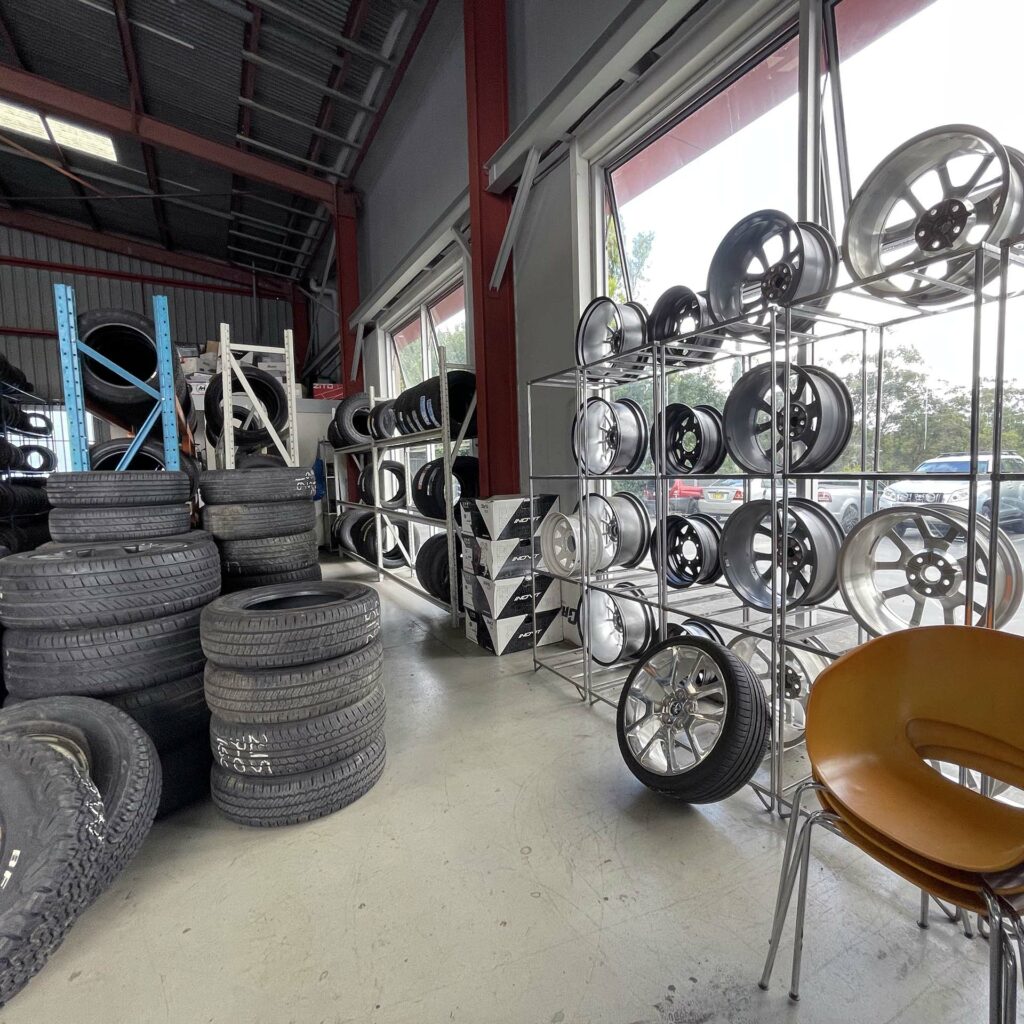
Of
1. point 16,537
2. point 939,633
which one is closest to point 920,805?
point 939,633

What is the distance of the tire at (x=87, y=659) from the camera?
6.60 feet

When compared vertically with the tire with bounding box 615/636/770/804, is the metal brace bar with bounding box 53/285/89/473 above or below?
above

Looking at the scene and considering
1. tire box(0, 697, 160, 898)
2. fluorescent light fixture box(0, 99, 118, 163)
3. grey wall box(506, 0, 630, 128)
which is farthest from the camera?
fluorescent light fixture box(0, 99, 118, 163)

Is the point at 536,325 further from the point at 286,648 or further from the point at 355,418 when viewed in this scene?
the point at 355,418

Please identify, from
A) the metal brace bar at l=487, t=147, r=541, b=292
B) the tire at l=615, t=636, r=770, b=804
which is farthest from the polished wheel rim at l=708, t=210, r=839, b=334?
the metal brace bar at l=487, t=147, r=541, b=292

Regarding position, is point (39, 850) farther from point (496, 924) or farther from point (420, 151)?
point (420, 151)

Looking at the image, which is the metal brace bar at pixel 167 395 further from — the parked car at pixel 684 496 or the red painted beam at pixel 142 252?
the red painted beam at pixel 142 252

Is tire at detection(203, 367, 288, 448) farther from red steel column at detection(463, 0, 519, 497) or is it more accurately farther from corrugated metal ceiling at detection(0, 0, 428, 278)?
corrugated metal ceiling at detection(0, 0, 428, 278)

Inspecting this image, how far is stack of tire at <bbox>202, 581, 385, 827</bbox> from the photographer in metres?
1.97

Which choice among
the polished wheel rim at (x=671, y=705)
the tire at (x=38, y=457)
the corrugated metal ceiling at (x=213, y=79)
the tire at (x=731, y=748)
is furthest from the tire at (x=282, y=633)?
the tire at (x=38, y=457)

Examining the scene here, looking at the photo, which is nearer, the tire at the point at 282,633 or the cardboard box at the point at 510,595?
the tire at the point at 282,633

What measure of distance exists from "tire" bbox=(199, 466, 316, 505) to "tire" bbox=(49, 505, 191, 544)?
46cm

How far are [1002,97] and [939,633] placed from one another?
2194mm

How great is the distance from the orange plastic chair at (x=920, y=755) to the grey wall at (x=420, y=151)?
212 inches
